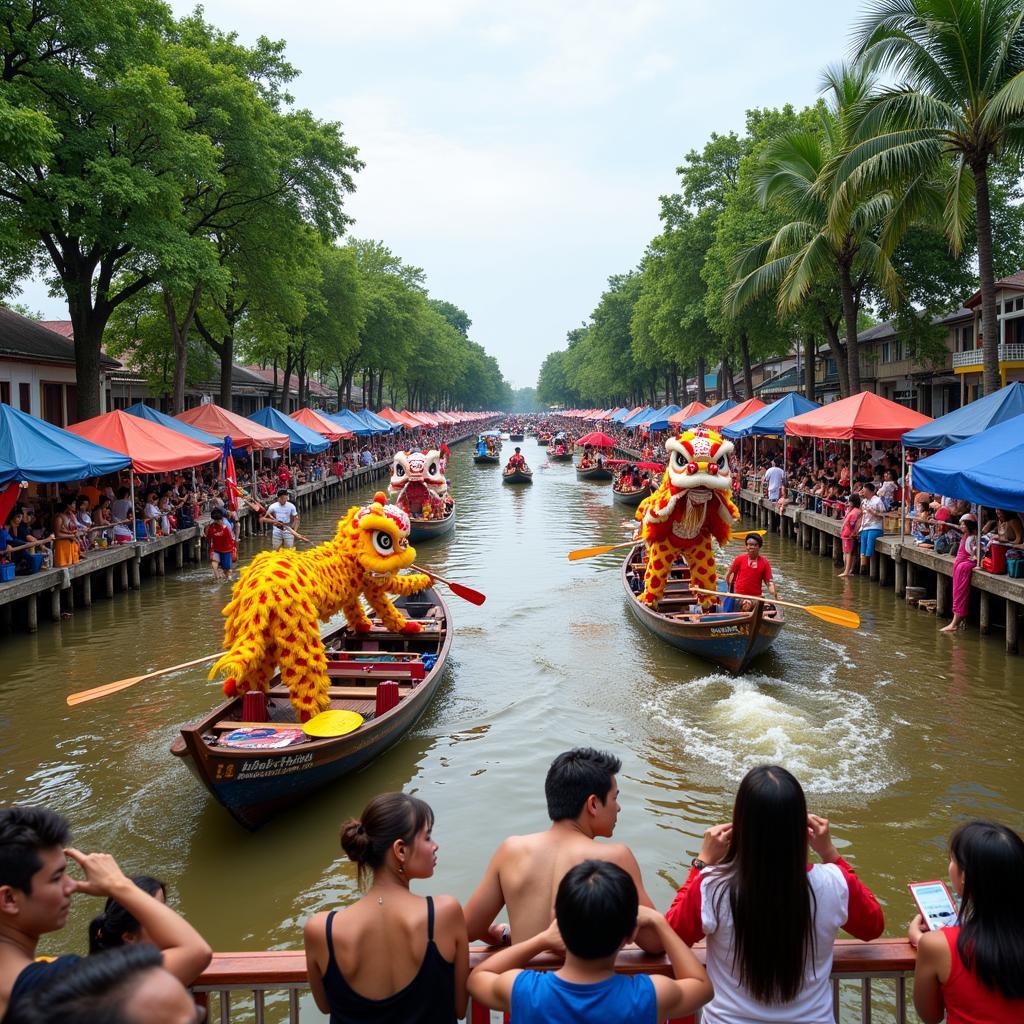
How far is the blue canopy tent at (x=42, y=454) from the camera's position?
14.8 metres

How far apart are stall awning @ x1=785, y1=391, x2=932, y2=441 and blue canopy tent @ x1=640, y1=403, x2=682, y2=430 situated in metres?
22.1

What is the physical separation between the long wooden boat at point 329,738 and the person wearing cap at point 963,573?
328 inches

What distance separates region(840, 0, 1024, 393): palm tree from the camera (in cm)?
1650

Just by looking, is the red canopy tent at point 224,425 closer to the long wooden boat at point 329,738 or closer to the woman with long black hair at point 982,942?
the long wooden boat at point 329,738

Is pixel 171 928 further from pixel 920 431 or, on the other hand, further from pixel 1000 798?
pixel 920 431

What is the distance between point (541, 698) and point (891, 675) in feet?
16.5

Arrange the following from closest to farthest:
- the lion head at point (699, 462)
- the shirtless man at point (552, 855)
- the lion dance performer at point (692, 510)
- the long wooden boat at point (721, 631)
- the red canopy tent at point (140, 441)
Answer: the shirtless man at point (552, 855)
the long wooden boat at point (721, 631)
the lion head at point (699, 462)
the lion dance performer at point (692, 510)
the red canopy tent at point (140, 441)

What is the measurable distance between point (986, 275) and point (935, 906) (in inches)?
705

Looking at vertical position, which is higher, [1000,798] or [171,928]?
[171,928]

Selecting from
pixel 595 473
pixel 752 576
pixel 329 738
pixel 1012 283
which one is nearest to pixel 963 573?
Result: pixel 752 576

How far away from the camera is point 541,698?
1283 centimetres

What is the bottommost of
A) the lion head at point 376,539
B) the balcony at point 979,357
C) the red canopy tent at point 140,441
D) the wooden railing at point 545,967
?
the wooden railing at point 545,967

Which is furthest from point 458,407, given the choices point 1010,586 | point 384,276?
point 1010,586

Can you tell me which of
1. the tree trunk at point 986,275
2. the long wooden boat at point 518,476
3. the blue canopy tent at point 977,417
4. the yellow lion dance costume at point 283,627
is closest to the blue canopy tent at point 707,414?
the long wooden boat at point 518,476
